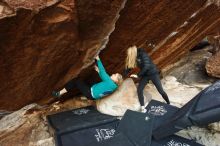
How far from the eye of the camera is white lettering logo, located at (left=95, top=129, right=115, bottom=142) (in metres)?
5.25

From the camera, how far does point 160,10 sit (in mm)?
5629

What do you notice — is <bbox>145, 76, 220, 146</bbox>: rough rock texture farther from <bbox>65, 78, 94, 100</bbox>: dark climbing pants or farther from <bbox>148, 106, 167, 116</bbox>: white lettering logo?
<bbox>65, 78, 94, 100</bbox>: dark climbing pants

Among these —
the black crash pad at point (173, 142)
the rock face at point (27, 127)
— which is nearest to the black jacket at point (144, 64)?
the black crash pad at point (173, 142)

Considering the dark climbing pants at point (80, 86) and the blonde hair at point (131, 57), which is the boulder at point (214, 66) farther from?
the dark climbing pants at point (80, 86)

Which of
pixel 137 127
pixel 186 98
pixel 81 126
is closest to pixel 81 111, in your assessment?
pixel 81 126

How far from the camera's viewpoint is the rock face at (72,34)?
14.3ft

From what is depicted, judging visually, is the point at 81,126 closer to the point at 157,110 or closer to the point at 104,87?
the point at 104,87

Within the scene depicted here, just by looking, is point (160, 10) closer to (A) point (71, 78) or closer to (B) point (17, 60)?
(A) point (71, 78)

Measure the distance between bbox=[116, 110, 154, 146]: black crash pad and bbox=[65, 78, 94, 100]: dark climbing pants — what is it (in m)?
0.81

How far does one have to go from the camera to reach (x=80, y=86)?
19.6ft

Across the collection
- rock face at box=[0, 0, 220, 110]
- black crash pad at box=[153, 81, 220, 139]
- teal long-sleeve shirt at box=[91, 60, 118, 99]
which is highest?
rock face at box=[0, 0, 220, 110]

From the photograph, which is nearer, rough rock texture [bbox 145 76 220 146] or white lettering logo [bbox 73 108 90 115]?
rough rock texture [bbox 145 76 220 146]

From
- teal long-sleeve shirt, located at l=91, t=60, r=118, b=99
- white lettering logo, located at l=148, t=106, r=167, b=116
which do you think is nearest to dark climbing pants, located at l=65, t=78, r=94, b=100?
teal long-sleeve shirt, located at l=91, t=60, r=118, b=99

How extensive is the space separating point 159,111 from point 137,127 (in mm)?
617
